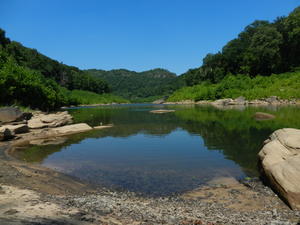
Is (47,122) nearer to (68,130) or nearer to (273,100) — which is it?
(68,130)

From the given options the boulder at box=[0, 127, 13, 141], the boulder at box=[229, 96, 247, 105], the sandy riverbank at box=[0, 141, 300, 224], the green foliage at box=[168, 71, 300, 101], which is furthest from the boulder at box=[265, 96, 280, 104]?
the sandy riverbank at box=[0, 141, 300, 224]

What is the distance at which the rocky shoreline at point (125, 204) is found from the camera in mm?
7605

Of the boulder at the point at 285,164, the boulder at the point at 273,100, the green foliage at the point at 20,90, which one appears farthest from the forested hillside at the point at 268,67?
the boulder at the point at 285,164

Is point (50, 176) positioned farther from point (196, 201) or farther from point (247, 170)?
point (247, 170)

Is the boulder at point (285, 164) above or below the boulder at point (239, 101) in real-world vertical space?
below

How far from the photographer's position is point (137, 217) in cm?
808

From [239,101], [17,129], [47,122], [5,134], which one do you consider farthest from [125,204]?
[239,101]

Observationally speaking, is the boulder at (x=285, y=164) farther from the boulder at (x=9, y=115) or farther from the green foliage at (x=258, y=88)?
the green foliage at (x=258, y=88)

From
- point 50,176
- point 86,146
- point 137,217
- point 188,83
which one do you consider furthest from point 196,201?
point 188,83

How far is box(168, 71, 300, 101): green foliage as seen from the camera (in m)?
86.5

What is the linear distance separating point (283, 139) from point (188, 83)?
571ft

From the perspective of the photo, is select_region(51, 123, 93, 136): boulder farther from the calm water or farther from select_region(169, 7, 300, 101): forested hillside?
select_region(169, 7, 300, 101): forested hillside

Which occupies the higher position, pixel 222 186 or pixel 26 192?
pixel 26 192

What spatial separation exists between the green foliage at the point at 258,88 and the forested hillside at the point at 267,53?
27.1ft
